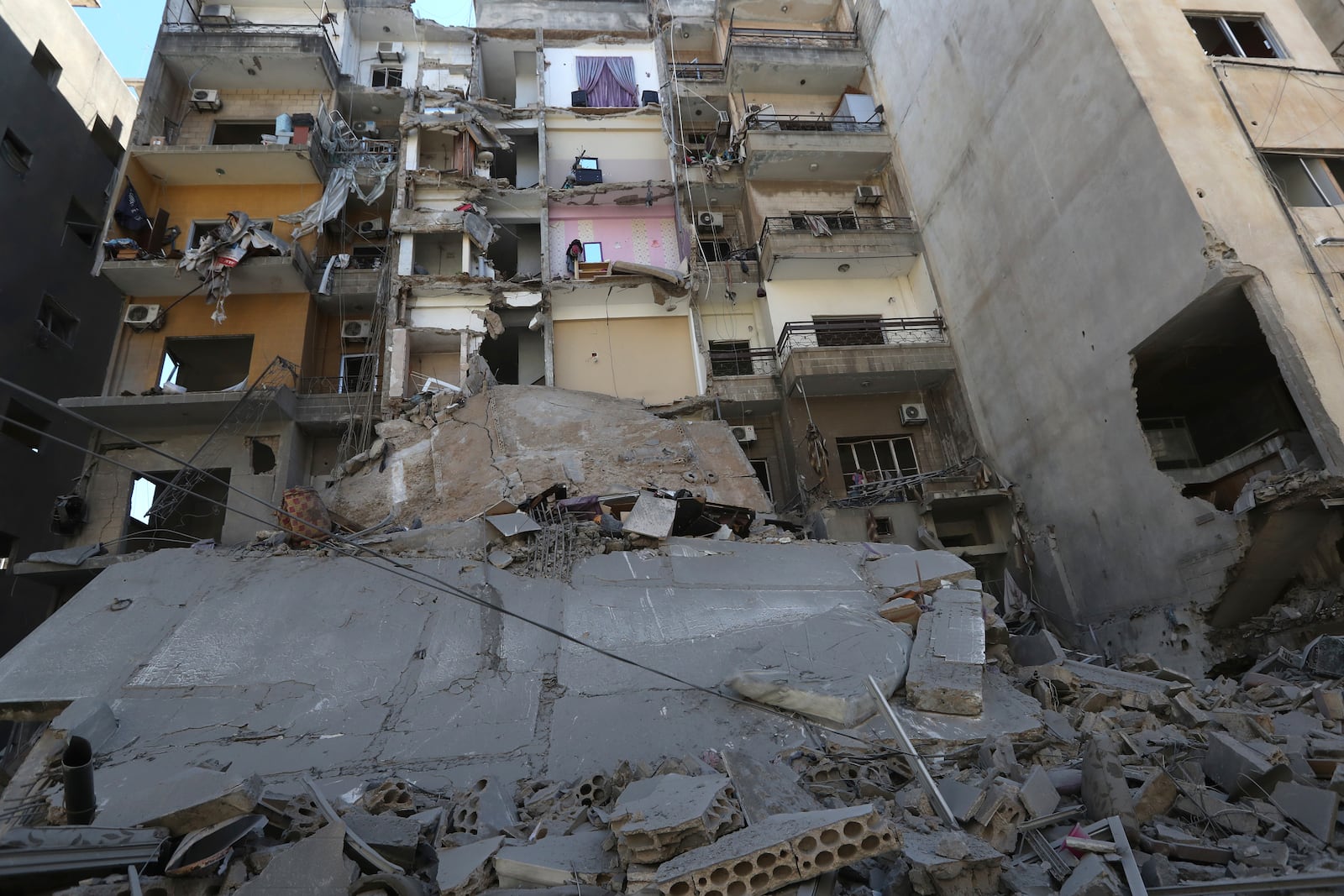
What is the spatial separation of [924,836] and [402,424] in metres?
12.3

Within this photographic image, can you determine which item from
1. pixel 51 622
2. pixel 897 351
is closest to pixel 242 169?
pixel 51 622

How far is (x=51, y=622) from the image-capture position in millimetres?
7344

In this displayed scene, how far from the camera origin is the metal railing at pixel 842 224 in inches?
723

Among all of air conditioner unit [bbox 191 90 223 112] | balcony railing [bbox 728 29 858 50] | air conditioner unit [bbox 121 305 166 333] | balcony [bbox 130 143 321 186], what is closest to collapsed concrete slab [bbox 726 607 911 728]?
air conditioner unit [bbox 121 305 166 333]

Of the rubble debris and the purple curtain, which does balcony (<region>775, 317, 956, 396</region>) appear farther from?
the purple curtain

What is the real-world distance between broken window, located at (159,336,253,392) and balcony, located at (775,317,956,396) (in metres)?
13.2

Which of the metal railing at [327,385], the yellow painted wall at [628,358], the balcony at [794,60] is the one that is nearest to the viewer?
the metal railing at [327,385]

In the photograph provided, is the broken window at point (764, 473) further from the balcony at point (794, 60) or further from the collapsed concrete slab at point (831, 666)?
the balcony at point (794, 60)

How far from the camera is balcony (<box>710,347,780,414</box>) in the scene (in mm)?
17078

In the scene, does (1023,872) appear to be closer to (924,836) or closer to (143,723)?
(924,836)

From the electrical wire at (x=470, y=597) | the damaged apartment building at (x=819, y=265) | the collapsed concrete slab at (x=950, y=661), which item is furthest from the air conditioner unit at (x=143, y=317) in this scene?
Answer: the collapsed concrete slab at (x=950, y=661)

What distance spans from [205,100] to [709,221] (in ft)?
46.8

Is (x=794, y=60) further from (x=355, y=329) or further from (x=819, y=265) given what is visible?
(x=355, y=329)

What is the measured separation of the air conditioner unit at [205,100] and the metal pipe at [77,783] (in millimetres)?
20350
